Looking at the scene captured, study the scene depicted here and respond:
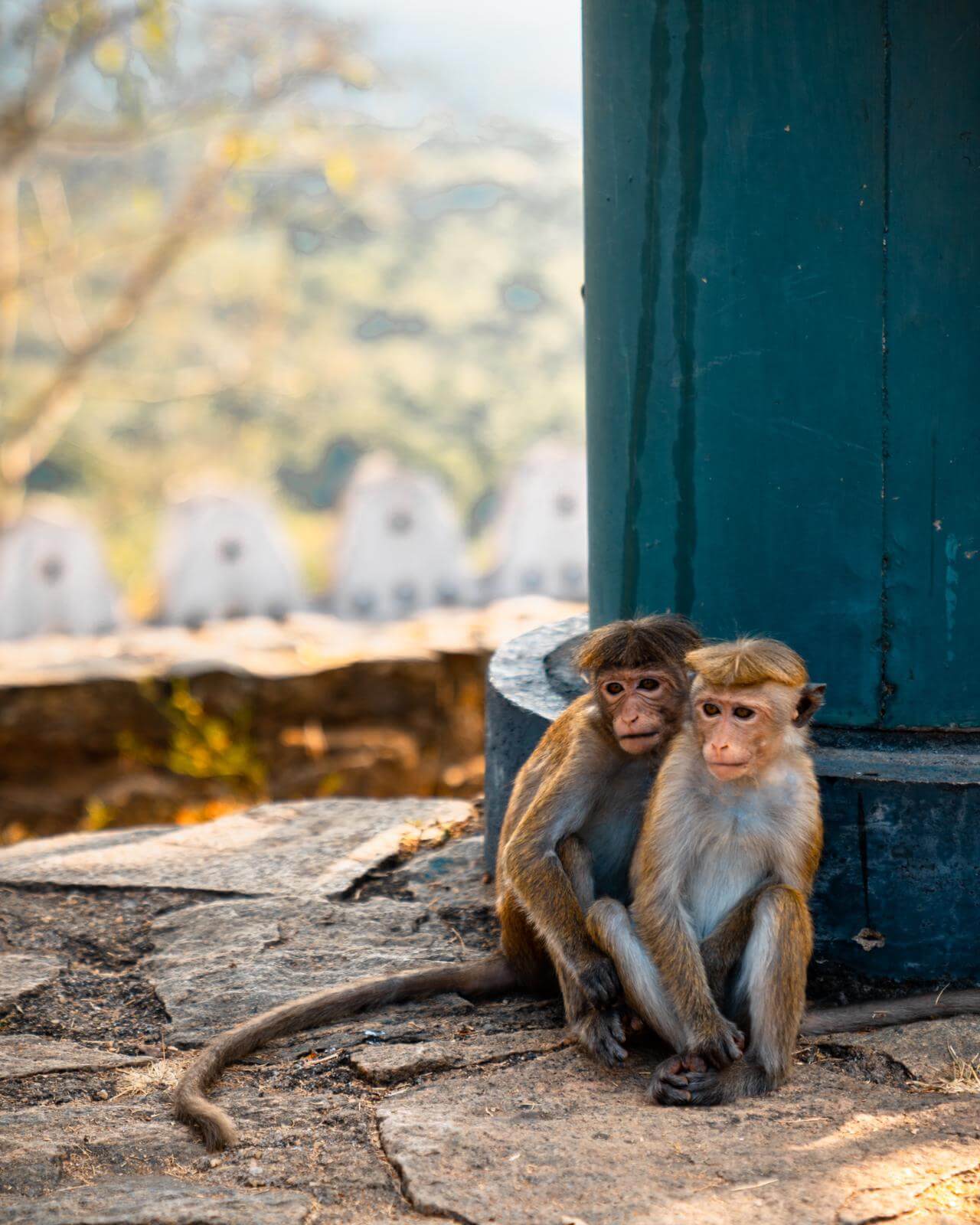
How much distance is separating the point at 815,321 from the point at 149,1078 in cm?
219

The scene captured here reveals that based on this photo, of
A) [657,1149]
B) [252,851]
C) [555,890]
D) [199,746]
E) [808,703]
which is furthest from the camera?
[199,746]

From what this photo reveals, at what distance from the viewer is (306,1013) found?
326cm

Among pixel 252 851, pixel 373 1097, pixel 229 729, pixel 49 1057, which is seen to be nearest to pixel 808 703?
pixel 373 1097

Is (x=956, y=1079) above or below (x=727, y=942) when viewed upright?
below

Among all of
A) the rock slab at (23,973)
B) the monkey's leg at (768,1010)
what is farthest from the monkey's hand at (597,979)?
the rock slab at (23,973)

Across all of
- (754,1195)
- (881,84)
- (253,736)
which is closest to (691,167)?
(881,84)

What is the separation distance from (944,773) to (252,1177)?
1704mm

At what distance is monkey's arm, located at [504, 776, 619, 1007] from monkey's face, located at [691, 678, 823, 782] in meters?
0.45

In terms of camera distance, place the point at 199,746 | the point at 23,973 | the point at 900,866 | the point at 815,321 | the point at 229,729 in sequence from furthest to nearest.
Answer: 1. the point at 229,729
2. the point at 199,746
3. the point at 23,973
4. the point at 815,321
5. the point at 900,866

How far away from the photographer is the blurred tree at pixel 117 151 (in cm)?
1091

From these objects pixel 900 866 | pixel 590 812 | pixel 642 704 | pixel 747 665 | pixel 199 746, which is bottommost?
pixel 199 746

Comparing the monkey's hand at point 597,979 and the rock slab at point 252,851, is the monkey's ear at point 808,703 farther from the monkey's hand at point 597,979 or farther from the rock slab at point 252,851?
the rock slab at point 252,851

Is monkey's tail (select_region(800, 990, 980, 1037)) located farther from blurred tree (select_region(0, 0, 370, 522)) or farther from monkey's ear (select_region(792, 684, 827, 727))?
blurred tree (select_region(0, 0, 370, 522))

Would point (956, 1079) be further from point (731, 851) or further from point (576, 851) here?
point (576, 851)
